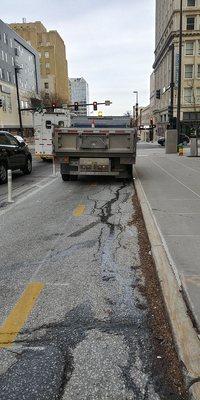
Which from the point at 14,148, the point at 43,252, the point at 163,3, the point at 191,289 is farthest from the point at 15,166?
the point at 163,3

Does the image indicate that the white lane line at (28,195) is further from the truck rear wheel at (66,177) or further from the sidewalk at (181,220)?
the sidewalk at (181,220)

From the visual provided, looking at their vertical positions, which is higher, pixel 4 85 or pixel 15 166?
pixel 4 85

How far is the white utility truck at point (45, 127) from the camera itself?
22.3m

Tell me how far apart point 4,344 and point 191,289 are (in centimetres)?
197

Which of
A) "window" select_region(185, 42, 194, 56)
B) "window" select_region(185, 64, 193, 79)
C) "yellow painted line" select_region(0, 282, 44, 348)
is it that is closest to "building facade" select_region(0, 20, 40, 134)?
"window" select_region(185, 64, 193, 79)

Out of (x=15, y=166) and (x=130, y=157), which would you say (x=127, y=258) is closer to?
(x=130, y=157)

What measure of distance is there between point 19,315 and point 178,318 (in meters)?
1.59

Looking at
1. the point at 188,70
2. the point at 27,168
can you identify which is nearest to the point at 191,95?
the point at 188,70

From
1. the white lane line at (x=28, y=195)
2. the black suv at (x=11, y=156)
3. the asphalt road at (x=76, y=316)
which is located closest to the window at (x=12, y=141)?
the black suv at (x=11, y=156)

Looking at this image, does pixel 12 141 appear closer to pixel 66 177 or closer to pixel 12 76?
pixel 66 177

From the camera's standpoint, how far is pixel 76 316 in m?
3.89

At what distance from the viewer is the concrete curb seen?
2879mm

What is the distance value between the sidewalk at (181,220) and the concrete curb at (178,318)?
75 millimetres

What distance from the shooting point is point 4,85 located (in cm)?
6381
